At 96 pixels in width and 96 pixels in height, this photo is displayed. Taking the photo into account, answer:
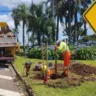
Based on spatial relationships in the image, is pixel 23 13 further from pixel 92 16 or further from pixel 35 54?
pixel 92 16

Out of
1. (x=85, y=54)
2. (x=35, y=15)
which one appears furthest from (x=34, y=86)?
(x=35, y=15)

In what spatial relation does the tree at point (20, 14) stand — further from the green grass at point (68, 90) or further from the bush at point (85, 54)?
the green grass at point (68, 90)

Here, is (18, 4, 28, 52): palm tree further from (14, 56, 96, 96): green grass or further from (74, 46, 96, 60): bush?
(14, 56, 96, 96): green grass

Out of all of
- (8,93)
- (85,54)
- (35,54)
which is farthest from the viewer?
(35,54)

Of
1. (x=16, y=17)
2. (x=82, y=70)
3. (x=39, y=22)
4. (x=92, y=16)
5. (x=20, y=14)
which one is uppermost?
(x=20, y=14)

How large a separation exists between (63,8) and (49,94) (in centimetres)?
A: 4164

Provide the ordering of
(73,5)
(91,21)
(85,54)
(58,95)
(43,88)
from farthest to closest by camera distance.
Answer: (73,5) < (85,54) < (43,88) < (58,95) < (91,21)

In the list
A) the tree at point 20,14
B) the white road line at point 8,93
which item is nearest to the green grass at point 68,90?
the white road line at point 8,93

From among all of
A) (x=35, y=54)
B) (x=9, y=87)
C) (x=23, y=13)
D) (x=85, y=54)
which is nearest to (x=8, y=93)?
(x=9, y=87)

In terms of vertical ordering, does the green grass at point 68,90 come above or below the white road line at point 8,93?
above

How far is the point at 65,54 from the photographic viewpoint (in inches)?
551

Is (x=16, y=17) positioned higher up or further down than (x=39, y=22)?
higher up

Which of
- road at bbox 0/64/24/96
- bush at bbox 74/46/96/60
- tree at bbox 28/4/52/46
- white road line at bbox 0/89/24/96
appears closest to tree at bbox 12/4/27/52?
tree at bbox 28/4/52/46

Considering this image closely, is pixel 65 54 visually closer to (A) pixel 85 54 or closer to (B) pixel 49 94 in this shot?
(B) pixel 49 94
